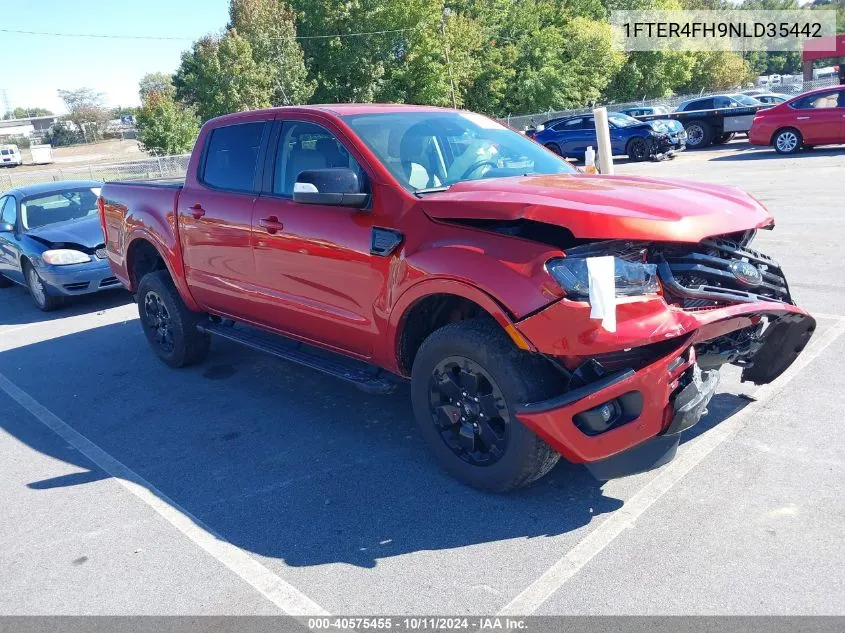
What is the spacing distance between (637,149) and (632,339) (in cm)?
1959

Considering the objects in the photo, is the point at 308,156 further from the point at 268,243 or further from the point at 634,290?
the point at 634,290

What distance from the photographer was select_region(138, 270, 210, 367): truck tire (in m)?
5.99

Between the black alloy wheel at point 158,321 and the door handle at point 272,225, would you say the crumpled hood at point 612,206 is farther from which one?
the black alloy wheel at point 158,321

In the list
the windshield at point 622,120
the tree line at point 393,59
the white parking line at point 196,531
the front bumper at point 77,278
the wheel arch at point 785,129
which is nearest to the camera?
the white parking line at point 196,531

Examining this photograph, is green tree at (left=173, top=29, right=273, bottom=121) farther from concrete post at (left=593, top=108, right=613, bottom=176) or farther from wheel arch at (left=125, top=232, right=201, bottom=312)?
wheel arch at (left=125, top=232, right=201, bottom=312)

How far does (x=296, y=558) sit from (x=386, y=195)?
1920mm

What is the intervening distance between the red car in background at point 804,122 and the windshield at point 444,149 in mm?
15175

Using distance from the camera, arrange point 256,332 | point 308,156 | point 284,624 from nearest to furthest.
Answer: point 284,624 → point 308,156 → point 256,332

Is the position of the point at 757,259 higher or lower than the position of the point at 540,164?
lower

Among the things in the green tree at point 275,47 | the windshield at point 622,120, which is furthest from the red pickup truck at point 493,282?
the green tree at point 275,47

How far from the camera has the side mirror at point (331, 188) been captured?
3.81m

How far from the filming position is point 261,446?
4.55m

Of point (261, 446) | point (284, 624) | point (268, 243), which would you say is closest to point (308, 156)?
point (268, 243)

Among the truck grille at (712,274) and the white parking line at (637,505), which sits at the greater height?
the truck grille at (712,274)
